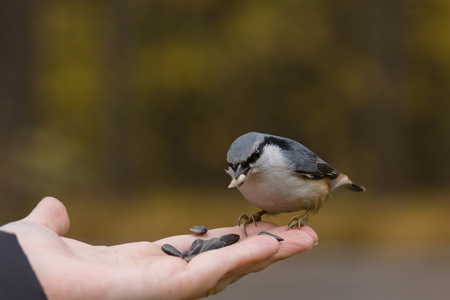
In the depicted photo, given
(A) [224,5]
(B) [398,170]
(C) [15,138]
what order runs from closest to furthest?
(C) [15,138] → (B) [398,170] → (A) [224,5]

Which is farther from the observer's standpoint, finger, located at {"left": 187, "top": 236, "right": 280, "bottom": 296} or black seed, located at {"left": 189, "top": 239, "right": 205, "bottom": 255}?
black seed, located at {"left": 189, "top": 239, "right": 205, "bottom": 255}

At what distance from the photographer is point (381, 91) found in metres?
7.34

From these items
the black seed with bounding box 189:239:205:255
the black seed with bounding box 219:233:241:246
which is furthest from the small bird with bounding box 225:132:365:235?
the black seed with bounding box 189:239:205:255

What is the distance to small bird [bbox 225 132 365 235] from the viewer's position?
238 cm

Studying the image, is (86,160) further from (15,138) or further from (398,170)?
(398,170)

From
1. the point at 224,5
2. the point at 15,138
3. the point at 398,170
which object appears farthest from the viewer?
the point at 224,5

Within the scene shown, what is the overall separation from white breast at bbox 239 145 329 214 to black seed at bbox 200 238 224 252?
26cm

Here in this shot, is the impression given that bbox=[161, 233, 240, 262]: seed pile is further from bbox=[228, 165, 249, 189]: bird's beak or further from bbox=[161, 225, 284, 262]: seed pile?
bbox=[228, 165, 249, 189]: bird's beak

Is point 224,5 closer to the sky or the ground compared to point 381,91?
closer to the sky

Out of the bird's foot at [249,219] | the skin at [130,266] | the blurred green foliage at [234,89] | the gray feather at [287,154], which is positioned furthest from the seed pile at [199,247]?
the blurred green foliage at [234,89]

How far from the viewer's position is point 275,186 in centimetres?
248

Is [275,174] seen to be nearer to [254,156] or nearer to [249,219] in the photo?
[254,156]

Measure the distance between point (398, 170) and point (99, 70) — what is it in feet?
Answer: 13.3

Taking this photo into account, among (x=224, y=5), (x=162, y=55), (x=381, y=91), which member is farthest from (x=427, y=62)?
(x=162, y=55)
